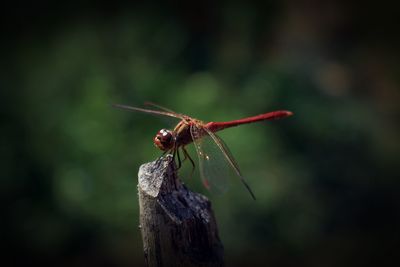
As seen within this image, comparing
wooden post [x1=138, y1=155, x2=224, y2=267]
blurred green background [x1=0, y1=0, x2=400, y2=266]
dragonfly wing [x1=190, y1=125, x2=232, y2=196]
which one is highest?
blurred green background [x1=0, y1=0, x2=400, y2=266]

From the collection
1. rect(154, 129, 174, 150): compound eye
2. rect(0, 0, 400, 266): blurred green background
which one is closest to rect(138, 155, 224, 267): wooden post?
rect(154, 129, 174, 150): compound eye

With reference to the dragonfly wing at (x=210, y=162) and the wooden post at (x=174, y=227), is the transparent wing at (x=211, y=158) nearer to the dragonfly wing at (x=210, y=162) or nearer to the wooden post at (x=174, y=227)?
the dragonfly wing at (x=210, y=162)

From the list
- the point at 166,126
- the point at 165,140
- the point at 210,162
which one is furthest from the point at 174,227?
the point at 166,126

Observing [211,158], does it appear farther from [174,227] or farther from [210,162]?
[174,227]

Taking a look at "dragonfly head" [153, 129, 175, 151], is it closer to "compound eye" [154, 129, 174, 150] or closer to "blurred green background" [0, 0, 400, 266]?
"compound eye" [154, 129, 174, 150]

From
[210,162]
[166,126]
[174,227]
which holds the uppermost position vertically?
[166,126]

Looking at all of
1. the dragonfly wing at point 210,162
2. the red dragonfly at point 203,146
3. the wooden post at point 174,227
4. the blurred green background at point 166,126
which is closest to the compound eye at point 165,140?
the red dragonfly at point 203,146
